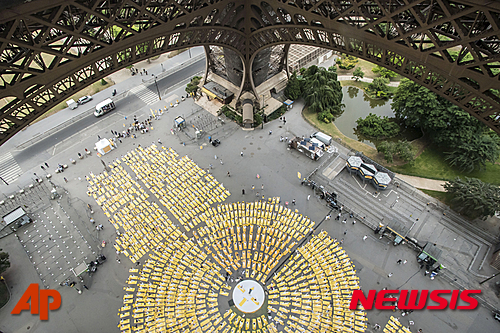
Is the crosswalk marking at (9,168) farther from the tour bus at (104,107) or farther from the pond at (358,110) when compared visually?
the pond at (358,110)

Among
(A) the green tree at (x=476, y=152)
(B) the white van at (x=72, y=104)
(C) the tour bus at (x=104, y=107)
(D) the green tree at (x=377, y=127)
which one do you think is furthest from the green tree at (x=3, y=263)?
(A) the green tree at (x=476, y=152)

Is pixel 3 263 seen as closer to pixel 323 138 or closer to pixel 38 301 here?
pixel 38 301

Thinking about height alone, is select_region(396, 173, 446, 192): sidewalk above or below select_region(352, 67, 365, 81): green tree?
below

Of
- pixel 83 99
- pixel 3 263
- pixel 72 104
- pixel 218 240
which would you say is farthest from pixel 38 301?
pixel 83 99

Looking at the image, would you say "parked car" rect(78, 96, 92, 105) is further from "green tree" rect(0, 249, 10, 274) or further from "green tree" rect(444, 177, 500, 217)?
"green tree" rect(444, 177, 500, 217)

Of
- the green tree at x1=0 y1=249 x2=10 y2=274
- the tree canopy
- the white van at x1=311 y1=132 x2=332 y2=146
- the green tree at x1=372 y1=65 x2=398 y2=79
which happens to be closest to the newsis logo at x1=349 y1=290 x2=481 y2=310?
the tree canopy
